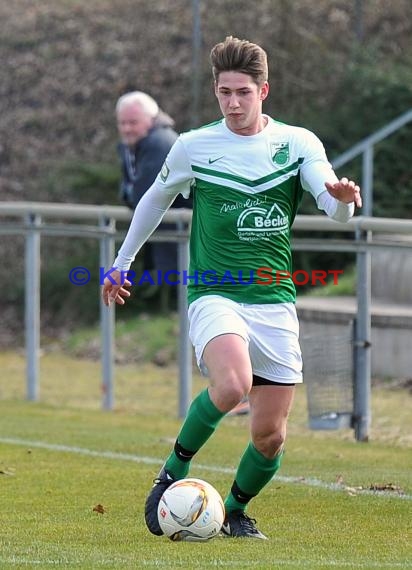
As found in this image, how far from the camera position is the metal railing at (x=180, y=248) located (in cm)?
988

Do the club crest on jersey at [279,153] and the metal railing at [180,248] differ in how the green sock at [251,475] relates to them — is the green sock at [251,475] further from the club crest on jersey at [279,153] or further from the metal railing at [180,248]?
the metal railing at [180,248]

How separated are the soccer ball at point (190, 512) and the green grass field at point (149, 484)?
0.18 feet

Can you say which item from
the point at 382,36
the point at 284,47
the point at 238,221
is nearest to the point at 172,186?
the point at 238,221

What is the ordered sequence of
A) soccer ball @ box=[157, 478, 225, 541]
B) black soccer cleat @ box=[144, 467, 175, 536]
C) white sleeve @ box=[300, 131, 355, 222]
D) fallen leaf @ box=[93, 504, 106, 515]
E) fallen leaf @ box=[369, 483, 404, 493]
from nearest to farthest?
soccer ball @ box=[157, 478, 225, 541], black soccer cleat @ box=[144, 467, 175, 536], white sleeve @ box=[300, 131, 355, 222], fallen leaf @ box=[93, 504, 106, 515], fallen leaf @ box=[369, 483, 404, 493]

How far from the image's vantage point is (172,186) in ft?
20.8

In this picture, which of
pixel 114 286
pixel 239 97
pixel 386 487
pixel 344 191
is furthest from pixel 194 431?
pixel 386 487

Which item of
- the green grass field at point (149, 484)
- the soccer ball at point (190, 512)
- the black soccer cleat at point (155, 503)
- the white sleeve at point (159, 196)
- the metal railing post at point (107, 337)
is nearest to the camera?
the green grass field at point (149, 484)

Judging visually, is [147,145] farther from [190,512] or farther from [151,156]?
[190,512]

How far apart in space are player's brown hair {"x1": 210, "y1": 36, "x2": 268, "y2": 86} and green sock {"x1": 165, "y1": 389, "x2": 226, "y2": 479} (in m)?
1.36

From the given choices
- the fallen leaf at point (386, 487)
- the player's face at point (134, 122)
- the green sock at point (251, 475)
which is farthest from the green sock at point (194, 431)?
the player's face at point (134, 122)

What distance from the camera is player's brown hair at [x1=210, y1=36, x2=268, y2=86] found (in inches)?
241

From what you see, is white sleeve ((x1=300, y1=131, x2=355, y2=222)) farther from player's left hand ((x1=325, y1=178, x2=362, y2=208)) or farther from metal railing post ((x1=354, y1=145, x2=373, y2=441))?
metal railing post ((x1=354, y1=145, x2=373, y2=441))

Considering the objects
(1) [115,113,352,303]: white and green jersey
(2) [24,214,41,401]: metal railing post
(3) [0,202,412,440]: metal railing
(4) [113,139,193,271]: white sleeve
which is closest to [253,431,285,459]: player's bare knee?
(1) [115,113,352,303]: white and green jersey

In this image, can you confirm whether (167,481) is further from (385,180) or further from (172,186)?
(385,180)
